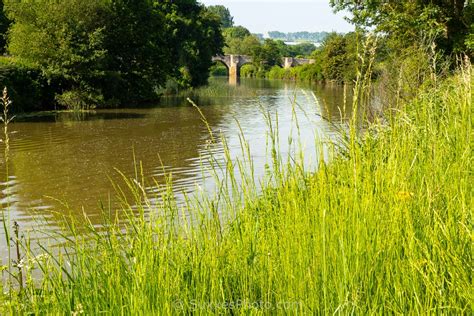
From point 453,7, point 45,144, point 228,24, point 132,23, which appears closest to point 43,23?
point 132,23

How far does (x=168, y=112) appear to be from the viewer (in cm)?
2811

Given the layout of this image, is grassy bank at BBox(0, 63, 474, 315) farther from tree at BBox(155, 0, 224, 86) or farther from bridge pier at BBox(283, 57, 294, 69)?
bridge pier at BBox(283, 57, 294, 69)

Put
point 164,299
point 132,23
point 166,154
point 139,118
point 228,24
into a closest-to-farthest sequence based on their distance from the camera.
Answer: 1. point 164,299
2. point 166,154
3. point 139,118
4. point 132,23
5. point 228,24

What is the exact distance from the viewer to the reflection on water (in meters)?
10.4

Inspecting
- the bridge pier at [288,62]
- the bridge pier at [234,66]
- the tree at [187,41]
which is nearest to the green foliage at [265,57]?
the bridge pier at [288,62]

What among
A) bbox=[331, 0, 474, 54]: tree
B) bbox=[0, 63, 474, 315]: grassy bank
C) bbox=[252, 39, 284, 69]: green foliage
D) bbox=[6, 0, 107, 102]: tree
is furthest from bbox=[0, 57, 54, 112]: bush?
bbox=[252, 39, 284, 69]: green foliage

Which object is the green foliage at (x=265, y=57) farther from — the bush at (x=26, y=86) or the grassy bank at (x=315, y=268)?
the grassy bank at (x=315, y=268)

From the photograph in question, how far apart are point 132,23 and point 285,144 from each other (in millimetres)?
17067

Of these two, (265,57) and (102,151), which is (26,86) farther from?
(265,57)

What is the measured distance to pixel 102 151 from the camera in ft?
53.9

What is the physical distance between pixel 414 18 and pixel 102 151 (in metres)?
11.8

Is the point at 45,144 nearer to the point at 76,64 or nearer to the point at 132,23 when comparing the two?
the point at 76,64

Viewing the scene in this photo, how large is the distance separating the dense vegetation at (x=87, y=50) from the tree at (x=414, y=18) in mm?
12530

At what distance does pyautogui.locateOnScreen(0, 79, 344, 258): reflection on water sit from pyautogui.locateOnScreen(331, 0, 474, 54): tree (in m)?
4.40
